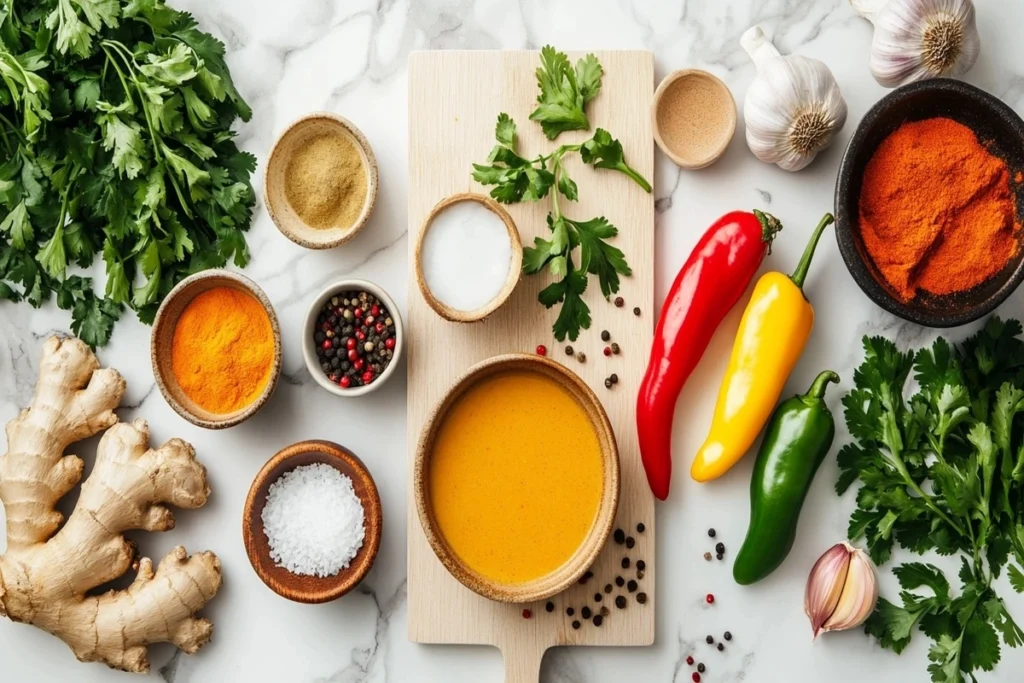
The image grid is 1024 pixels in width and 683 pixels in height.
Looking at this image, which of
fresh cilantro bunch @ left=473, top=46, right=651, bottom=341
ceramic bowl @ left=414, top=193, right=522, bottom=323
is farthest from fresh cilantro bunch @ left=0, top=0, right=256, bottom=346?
fresh cilantro bunch @ left=473, top=46, right=651, bottom=341

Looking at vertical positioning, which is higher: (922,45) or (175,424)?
(922,45)

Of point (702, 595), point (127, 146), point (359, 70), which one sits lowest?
point (702, 595)

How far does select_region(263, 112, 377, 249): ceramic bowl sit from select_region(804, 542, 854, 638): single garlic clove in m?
1.39

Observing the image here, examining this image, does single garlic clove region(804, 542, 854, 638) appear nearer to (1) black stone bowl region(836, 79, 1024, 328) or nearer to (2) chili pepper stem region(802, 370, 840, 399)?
(2) chili pepper stem region(802, 370, 840, 399)

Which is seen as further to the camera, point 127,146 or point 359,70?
point 359,70

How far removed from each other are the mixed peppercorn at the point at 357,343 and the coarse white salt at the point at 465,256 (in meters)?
0.15

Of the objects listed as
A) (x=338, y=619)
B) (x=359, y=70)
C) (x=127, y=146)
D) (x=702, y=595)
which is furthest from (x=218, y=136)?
(x=702, y=595)

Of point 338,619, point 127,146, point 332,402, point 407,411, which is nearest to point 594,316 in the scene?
point 407,411

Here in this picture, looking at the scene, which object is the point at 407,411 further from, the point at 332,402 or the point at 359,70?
the point at 359,70

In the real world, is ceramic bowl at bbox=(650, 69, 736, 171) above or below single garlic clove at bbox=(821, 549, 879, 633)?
above

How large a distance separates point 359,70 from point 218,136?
39cm

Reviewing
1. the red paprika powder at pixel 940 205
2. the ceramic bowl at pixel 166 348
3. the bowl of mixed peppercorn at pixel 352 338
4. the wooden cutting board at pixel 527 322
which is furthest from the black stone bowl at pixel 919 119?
the ceramic bowl at pixel 166 348

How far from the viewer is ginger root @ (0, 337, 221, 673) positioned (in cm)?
208

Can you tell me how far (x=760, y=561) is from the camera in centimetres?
206
